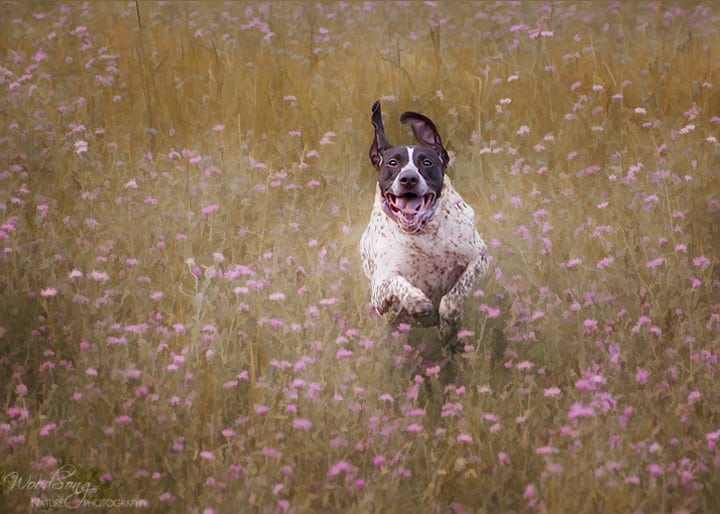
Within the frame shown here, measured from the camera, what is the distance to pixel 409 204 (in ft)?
18.5

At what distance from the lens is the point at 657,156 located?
700 cm

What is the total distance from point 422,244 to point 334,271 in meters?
0.59

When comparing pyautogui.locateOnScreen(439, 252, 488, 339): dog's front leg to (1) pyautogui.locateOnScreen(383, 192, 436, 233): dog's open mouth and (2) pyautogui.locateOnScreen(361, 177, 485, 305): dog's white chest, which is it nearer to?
(2) pyautogui.locateOnScreen(361, 177, 485, 305): dog's white chest

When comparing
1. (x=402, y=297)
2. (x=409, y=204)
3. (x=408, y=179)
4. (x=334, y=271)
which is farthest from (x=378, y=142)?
(x=402, y=297)

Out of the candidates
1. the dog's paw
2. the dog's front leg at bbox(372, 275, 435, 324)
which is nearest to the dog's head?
the dog's front leg at bbox(372, 275, 435, 324)

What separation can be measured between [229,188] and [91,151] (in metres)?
1.23

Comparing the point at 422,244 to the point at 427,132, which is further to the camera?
the point at 427,132

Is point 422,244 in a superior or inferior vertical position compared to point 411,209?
inferior

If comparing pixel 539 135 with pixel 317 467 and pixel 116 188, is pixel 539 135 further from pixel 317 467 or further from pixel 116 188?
pixel 317 467

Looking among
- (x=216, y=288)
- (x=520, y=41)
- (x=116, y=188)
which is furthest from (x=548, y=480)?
(x=520, y=41)

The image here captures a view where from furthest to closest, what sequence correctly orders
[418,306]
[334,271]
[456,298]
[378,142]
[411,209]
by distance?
[378,142] < [334,271] < [411,209] < [456,298] < [418,306]

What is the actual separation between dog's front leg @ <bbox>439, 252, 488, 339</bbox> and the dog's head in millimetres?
375

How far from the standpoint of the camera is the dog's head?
545 cm

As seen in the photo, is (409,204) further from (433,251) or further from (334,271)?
(334,271)
